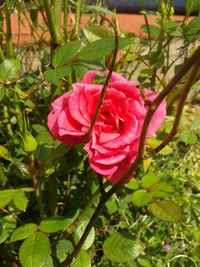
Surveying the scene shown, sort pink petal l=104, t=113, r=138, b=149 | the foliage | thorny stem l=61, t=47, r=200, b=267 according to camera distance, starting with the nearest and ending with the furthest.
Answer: thorny stem l=61, t=47, r=200, b=267 < pink petal l=104, t=113, r=138, b=149 < the foliage

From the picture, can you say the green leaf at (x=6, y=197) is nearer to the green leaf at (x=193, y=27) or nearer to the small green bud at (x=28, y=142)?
the small green bud at (x=28, y=142)

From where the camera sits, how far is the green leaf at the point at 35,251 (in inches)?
26.0

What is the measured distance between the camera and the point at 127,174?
1.99 ft

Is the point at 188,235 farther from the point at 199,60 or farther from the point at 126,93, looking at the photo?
the point at 199,60

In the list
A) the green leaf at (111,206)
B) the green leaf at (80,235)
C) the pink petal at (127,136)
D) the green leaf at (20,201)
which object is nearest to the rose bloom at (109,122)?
the pink petal at (127,136)

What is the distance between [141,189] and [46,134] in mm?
178

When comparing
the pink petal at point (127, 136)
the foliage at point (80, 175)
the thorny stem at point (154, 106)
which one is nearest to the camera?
the thorny stem at point (154, 106)

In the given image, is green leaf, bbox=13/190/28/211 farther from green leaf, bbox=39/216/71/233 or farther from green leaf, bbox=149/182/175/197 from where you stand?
green leaf, bbox=149/182/175/197

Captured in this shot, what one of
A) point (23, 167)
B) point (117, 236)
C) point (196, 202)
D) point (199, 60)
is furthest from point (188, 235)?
point (199, 60)

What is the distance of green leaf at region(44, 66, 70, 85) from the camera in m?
0.66

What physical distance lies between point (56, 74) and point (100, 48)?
0.07 m

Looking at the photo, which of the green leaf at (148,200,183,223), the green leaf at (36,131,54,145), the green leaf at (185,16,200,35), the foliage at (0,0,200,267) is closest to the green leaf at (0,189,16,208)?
the foliage at (0,0,200,267)

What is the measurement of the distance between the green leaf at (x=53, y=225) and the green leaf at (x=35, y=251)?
25mm

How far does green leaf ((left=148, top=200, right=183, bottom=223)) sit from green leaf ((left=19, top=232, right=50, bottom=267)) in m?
0.17
